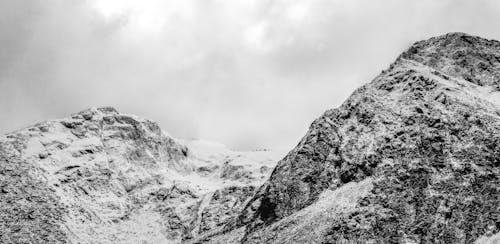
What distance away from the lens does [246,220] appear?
113m

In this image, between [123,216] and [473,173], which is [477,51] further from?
[123,216]

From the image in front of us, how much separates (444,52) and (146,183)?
8282 centimetres

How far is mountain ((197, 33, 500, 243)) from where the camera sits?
90.2 metres

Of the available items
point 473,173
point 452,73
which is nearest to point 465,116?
point 473,173

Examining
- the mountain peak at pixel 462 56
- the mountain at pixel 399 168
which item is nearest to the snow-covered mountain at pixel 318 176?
the mountain at pixel 399 168

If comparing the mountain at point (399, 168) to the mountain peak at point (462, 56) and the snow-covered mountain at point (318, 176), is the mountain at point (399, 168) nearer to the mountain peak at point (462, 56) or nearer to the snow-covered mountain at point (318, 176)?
the snow-covered mountain at point (318, 176)

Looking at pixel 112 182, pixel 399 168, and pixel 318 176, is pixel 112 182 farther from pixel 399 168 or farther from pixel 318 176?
pixel 399 168

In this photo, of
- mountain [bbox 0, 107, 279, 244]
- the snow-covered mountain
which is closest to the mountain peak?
the snow-covered mountain

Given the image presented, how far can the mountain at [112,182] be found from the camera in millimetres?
129250

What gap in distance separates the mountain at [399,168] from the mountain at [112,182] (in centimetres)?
3016

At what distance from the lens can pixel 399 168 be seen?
328 feet

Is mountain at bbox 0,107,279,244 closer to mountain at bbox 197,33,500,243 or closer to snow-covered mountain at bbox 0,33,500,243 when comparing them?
snow-covered mountain at bbox 0,33,500,243

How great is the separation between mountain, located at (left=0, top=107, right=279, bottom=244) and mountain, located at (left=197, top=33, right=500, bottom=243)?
3016 centimetres

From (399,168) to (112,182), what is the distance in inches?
3290
